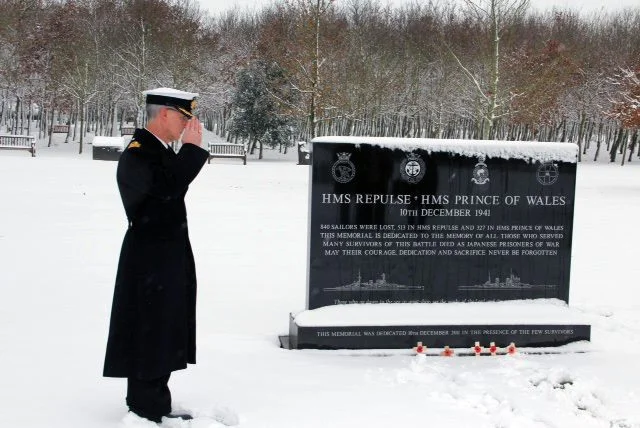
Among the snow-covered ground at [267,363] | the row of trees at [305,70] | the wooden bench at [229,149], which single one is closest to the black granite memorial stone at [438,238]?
the snow-covered ground at [267,363]

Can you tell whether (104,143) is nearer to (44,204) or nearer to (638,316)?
(44,204)

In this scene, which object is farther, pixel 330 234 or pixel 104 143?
pixel 104 143

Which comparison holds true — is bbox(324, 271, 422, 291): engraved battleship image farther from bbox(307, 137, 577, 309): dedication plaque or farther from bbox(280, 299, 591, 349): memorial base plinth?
bbox(280, 299, 591, 349): memorial base plinth

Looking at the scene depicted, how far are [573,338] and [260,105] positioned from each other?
126 feet

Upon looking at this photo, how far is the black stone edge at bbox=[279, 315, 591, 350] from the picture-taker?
5648 mm

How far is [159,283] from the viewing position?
3.82 metres

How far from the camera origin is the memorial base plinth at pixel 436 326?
5.66 metres

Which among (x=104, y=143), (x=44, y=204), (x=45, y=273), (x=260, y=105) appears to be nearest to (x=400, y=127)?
(x=260, y=105)

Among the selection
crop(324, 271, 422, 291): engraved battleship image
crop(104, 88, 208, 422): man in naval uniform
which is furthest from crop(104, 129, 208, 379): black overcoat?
crop(324, 271, 422, 291): engraved battleship image

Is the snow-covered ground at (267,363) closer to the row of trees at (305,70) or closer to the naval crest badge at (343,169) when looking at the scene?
the naval crest badge at (343,169)

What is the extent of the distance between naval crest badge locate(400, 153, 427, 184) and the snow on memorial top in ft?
0.27

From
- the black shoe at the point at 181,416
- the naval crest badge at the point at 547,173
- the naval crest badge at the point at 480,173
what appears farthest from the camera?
the naval crest badge at the point at 547,173

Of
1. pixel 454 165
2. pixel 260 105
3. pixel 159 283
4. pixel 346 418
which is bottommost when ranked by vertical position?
pixel 346 418

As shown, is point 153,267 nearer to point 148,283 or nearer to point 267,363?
point 148,283
